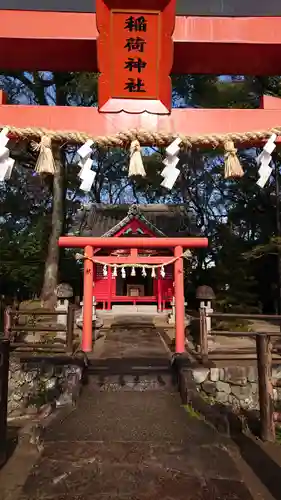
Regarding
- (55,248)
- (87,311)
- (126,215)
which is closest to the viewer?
(87,311)

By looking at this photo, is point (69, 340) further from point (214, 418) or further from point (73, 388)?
point (214, 418)

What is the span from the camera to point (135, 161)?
331 cm

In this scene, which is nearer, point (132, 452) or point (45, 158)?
point (45, 158)

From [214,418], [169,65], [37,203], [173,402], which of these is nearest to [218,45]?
[169,65]

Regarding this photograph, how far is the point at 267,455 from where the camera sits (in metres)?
3.43

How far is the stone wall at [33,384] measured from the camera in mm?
7387

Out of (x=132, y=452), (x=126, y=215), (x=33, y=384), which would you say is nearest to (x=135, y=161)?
(x=132, y=452)

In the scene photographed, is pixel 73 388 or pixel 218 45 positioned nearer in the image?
pixel 218 45

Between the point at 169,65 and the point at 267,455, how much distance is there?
12.4ft

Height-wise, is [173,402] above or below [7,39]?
below

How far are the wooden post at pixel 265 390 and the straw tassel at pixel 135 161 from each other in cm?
235

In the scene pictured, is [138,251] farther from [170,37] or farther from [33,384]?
[170,37]

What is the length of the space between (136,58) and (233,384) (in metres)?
5.90

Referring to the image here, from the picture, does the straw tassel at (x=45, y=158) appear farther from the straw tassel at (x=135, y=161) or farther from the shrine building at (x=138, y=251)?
the shrine building at (x=138, y=251)
